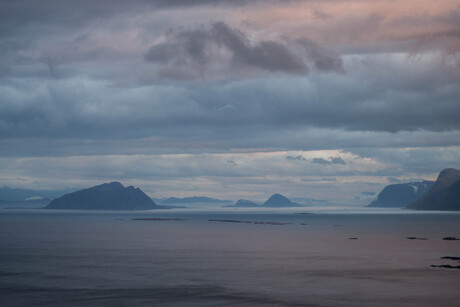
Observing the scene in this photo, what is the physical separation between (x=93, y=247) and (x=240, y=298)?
3219 inches

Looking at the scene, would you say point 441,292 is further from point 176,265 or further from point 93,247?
point 93,247

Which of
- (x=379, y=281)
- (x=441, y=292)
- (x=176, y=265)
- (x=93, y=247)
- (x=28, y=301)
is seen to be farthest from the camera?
(x=93, y=247)

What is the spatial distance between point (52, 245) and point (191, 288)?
8321cm

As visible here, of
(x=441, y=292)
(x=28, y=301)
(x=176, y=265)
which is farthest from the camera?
(x=176, y=265)

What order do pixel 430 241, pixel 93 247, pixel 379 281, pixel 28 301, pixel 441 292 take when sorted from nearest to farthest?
pixel 28 301 < pixel 441 292 < pixel 379 281 < pixel 93 247 < pixel 430 241

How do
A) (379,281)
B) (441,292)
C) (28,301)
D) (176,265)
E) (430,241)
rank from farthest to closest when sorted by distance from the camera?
(430,241) < (176,265) < (379,281) < (441,292) < (28,301)

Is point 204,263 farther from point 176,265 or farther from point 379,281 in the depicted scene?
point 379,281

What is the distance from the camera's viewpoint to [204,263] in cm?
11488

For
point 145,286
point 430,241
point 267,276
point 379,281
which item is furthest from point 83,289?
point 430,241

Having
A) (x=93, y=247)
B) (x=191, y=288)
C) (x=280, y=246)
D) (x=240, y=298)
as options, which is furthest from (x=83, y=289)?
(x=280, y=246)

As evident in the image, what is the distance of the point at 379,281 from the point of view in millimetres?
92000

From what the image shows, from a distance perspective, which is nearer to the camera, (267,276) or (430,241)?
(267,276)

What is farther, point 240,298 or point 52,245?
point 52,245

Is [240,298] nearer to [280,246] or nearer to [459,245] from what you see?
[280,246]
